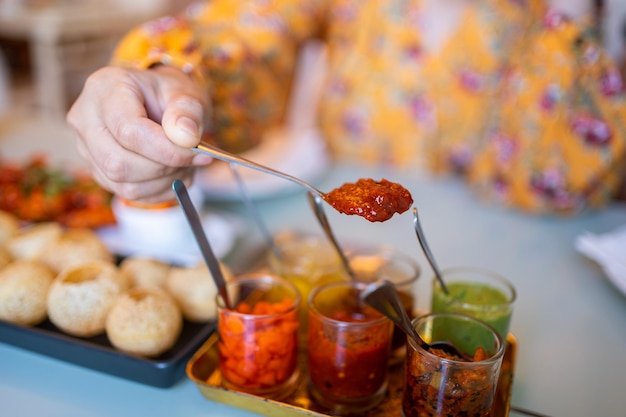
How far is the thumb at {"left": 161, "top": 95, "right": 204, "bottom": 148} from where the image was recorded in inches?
22.3

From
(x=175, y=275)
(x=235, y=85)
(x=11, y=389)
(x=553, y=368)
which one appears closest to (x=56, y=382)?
(x=11, y=389)

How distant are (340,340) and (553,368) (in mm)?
322

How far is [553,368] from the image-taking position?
725 mm

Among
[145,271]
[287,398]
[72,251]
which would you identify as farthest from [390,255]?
[72,251]

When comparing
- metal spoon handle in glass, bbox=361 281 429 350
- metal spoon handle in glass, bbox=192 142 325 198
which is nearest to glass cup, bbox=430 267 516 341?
metal spoon handle in glass, bbox=361 281 429 350

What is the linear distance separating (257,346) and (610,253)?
61 centimetres

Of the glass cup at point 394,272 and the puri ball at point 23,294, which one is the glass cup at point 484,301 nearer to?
the glass cup at point 394,272

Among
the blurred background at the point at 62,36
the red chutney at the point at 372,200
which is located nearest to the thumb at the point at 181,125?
the red chutney at the point at 372,200

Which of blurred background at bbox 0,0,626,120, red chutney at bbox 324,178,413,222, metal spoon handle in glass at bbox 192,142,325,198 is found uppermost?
metal spoon handle in glass at bbox 192,142,325,198

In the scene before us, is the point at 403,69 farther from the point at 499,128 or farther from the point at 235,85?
the point at 235,85

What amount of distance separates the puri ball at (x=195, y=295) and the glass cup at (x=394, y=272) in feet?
0.63

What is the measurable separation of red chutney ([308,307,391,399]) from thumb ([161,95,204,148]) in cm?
24

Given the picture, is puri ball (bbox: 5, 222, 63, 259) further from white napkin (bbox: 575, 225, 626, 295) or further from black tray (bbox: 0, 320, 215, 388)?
white napkin (bbox: 575, 225, 626, 295)

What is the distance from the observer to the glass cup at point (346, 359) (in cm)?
59
